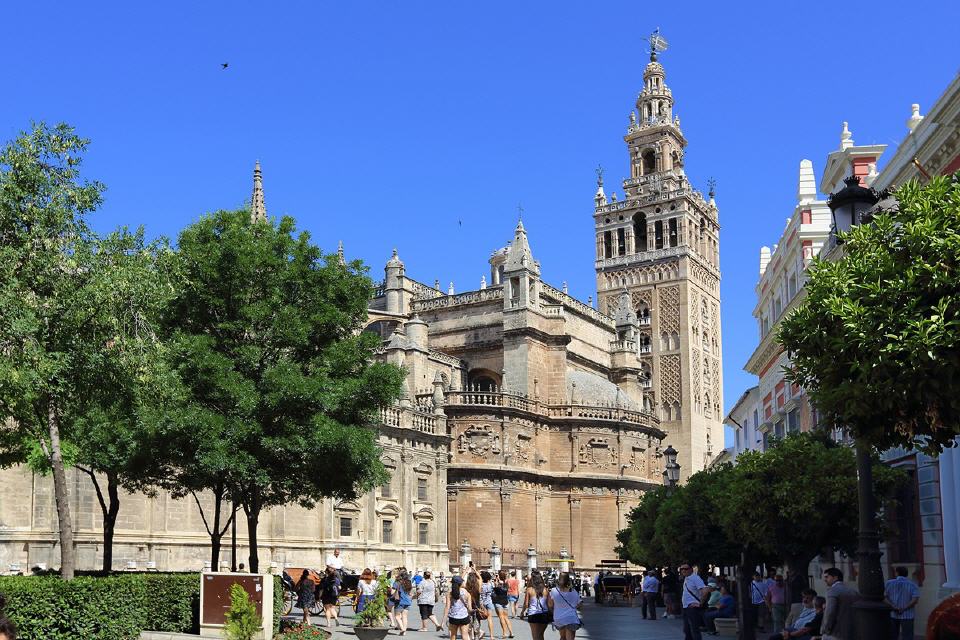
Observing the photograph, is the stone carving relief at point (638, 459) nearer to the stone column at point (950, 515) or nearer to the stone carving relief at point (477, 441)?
the stone carving relief at point (477, 441)

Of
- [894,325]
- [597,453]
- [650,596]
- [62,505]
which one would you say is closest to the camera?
[894,325]

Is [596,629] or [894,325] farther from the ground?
[894,325]

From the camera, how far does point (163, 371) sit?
1878 centimetres

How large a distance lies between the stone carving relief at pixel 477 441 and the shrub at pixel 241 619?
122 feet

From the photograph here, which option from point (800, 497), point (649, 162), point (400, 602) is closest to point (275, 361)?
point (400, 602)

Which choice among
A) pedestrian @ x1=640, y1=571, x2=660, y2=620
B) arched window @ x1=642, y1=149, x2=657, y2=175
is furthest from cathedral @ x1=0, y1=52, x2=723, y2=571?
pedestrian @ x1=640, y1=571, x2=660, y2=620

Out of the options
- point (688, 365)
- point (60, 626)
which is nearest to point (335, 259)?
point (60, 626)

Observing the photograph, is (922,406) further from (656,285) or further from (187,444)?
(656,285)

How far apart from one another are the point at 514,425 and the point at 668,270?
3413 centimetres

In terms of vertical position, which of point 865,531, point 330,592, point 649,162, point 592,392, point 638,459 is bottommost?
point 330,592

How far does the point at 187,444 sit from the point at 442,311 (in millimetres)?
42071

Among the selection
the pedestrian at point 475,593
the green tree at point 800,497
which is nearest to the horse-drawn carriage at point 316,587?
the pedestrian at point 475,593

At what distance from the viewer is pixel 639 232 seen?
294 feet

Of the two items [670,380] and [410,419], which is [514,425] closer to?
[410,419]
